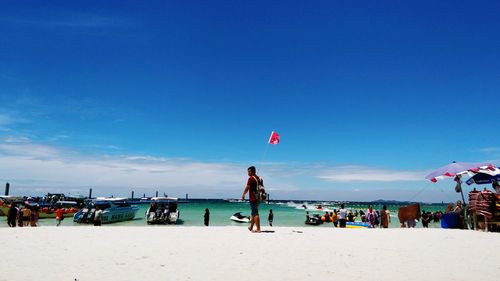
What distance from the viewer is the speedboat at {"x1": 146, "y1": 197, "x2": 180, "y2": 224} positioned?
33.1m

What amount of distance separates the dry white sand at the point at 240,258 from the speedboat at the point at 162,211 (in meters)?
23.4

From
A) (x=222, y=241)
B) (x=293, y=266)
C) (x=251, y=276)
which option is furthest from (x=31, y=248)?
(x=293, y=266)

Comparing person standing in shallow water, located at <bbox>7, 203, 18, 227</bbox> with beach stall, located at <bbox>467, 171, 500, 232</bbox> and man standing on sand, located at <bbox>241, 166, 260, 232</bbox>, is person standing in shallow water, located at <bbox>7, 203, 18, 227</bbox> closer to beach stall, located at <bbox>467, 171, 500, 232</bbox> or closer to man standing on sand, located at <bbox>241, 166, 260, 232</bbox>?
man standing on sand, located at <bbox>241, 166, 260, 232</bbox>

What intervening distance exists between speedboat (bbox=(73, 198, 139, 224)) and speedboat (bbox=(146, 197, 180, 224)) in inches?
209

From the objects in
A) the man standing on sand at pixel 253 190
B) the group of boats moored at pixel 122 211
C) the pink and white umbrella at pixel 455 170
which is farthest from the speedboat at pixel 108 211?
the pink and white umbrella at pixel 455 170

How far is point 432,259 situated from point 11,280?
8.36m

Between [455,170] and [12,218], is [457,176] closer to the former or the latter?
[455,170]

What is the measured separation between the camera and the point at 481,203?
13922 mm

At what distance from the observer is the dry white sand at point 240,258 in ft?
18.6

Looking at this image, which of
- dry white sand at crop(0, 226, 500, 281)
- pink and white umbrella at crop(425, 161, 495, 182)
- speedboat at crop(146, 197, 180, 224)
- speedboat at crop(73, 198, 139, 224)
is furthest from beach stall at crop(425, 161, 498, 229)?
speedboat at crop(73, 198, 139, 224)

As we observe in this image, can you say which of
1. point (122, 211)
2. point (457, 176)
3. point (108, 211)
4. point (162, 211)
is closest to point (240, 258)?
point (457, 176)

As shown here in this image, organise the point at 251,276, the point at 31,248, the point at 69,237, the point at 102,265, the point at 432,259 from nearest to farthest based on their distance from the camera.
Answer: the point at 251,276
the point at 102,265
the point at 432,259
the point at 31,248
the point at 69,237

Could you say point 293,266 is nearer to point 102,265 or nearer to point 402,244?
point 102,265

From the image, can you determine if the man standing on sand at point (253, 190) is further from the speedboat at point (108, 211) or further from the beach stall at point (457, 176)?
the speedboat at point (108, 211)
